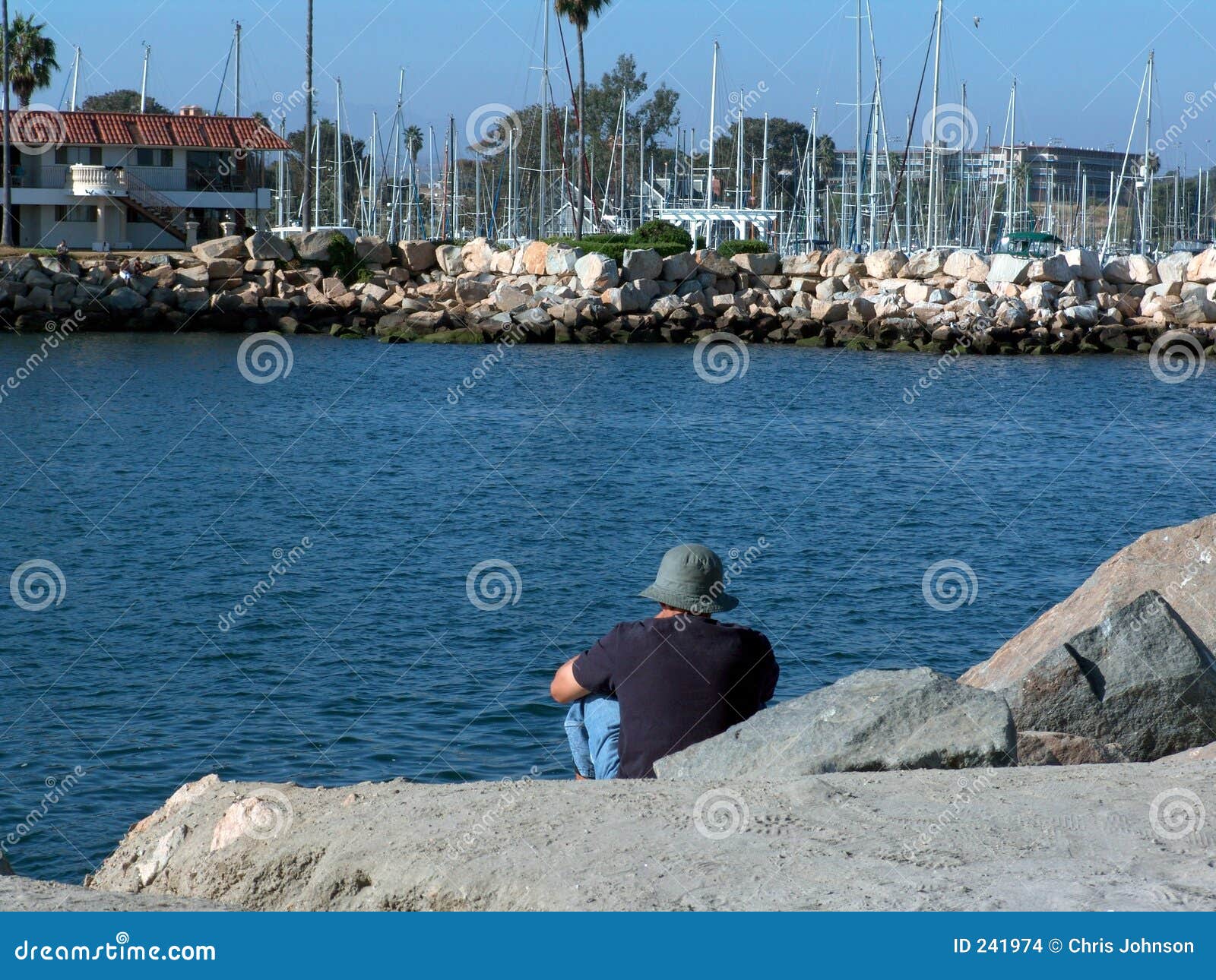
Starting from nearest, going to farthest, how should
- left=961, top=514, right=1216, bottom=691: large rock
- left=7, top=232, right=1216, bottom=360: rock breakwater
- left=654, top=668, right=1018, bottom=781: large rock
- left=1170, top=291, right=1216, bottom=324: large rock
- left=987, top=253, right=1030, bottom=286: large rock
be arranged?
left=654, top=668, right=1018, bottom=781: large rock < left=961, top=514, right=1216, bottom=691: large rock < left=7, top=232, right=1216, bottom=360: rock breakwater < left=1170, top=291, right=1216, bottom=324: large rock < left=987, top=253, right=1030, bottom=286: large rock

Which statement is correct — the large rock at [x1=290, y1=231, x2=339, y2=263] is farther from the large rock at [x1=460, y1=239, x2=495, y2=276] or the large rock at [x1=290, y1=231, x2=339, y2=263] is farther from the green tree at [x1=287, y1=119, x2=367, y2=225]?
the green tree at [x1=287, y1=119, x2=367, y2=225]

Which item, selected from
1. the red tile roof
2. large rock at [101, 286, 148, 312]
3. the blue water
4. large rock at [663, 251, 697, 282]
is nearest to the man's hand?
the blue water

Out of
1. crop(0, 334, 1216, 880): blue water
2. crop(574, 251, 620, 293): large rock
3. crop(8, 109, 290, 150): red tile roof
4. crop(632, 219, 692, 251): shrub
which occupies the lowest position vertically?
crop(0, 334, 1216, 880): blue water

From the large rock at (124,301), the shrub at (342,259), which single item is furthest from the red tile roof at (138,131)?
the large rock at (124,301)

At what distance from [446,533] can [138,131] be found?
44719mm

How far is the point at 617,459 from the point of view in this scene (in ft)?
95.3

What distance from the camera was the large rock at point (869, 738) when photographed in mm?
6223

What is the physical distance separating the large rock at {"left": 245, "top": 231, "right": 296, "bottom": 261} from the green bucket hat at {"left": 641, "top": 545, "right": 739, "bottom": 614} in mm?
51623

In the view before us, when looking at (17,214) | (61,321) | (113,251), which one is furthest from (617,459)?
(17,214)

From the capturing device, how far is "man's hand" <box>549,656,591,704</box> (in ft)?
21.3

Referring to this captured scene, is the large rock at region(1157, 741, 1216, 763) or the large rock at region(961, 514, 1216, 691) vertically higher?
the large rock at region(961, 514, 1216, 691)

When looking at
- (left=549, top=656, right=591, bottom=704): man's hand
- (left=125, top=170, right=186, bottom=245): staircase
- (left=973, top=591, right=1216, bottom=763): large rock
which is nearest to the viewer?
(left=549, top=656, right=591, bottom=704): man's hand

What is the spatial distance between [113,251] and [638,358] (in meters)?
22.8
